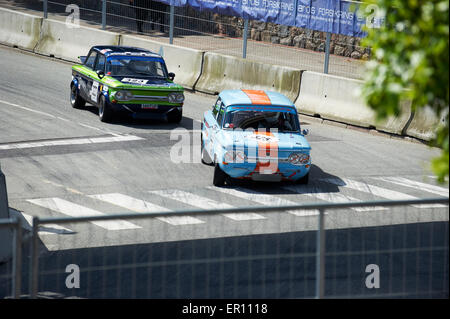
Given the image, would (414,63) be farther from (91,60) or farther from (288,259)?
(91,60)

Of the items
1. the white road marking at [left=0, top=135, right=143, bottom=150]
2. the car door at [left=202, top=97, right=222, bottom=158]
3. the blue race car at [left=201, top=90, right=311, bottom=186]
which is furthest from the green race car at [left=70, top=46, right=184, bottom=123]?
the blue race car at [left=201, top=90, right=311, bottom=186]

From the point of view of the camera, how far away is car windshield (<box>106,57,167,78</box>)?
61.6ft

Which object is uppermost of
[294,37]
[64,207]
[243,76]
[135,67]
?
[294,37]

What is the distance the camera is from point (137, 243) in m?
6.91

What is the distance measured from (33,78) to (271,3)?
Result: 740 cm

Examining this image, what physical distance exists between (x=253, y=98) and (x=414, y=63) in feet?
32.9

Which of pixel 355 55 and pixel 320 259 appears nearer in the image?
pixel 320 259

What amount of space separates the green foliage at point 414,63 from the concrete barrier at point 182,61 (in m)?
18.2

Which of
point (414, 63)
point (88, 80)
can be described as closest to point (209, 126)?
point (88, 80)

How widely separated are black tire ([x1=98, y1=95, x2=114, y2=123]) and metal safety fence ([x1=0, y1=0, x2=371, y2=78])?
580cm

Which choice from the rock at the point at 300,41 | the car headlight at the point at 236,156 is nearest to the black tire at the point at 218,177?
the car headlight at the point at 236,156

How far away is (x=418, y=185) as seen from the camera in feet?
48.2
